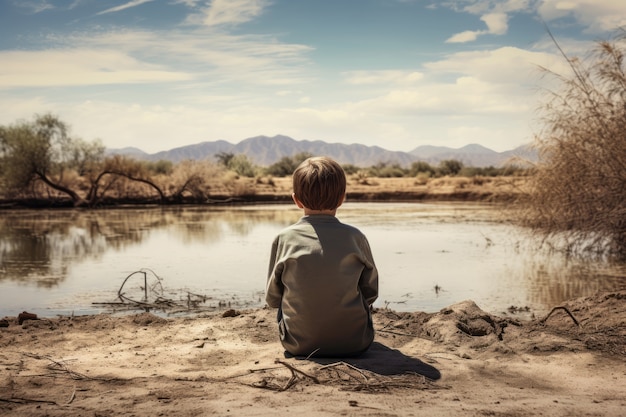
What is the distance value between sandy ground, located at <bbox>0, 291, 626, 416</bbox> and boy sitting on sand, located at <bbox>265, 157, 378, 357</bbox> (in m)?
0.17

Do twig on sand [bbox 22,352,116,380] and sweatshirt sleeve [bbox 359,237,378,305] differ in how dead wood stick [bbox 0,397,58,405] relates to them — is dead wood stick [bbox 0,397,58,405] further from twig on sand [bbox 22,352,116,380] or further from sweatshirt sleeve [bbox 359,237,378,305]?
sweatshirt sleeve [bbox 359,237,378,305]

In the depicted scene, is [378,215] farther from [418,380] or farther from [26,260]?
[418,380]

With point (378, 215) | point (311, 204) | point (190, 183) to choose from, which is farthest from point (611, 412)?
point (190, 183)

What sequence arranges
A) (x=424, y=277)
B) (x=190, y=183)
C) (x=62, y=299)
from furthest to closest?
(x=190, y=183) < (x=424, y=277) < (x=62, y=299)

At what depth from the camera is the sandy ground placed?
3822 millimetres

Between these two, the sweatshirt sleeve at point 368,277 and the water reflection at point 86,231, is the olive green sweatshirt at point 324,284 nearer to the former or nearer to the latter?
the sweatshirt sleeve at point 368,277

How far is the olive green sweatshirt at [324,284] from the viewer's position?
15.6ft

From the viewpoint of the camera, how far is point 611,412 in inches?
148

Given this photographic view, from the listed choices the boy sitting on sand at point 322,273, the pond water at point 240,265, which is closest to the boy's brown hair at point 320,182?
the boy sitting on sand at point 322,273

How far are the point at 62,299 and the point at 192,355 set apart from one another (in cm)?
387

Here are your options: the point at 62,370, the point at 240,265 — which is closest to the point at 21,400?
the point at 62,370

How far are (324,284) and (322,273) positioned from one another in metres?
0.07

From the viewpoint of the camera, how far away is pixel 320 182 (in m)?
4.70

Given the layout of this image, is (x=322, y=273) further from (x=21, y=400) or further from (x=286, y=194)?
(x=286, y=194)
